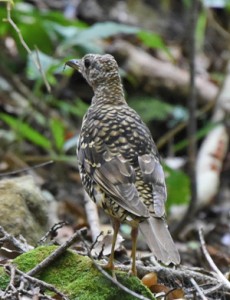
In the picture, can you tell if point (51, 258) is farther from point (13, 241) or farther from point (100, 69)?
point (100, 69)

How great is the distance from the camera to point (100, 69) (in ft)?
18.0

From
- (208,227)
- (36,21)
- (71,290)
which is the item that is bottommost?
(208,227)

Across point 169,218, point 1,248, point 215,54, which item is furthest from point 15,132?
point 215,54

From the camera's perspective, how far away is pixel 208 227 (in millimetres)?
9102

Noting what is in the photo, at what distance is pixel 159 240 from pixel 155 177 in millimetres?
588

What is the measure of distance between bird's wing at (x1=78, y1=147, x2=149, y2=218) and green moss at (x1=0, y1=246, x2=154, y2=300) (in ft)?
1.33

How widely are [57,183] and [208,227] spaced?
1.87 meters

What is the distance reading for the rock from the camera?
A: 5.43 metres

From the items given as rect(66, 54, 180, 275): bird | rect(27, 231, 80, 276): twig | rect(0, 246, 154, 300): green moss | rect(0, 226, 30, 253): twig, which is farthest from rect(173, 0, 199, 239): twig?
rect(27, 231, 80, 276): twig

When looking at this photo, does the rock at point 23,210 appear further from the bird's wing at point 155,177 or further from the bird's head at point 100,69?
the bird's wing at point 155,177

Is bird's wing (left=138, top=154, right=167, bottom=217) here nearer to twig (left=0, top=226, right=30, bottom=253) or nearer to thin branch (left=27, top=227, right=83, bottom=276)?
thin branch (left=27, top=227, right=83, bottom=276)

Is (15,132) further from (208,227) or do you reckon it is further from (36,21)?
(208,227)

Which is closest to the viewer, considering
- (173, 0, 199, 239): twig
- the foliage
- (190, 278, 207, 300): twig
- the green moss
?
the green moss

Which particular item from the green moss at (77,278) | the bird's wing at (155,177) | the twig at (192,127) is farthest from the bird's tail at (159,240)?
the twig at (192,127)
